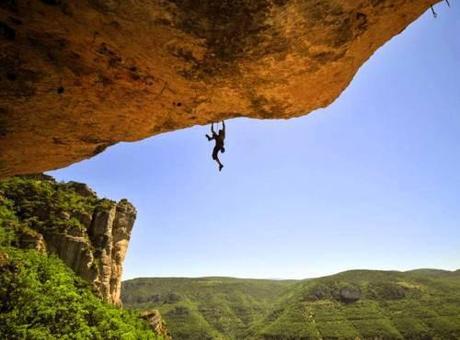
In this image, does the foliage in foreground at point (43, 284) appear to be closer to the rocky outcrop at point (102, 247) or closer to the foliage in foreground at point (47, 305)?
the foliage in foreground at point (47, 305)

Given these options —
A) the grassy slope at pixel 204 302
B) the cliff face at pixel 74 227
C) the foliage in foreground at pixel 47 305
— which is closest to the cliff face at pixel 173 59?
the foliage in foreground at pixel 47 305

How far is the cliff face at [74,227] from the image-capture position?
37.6 meters

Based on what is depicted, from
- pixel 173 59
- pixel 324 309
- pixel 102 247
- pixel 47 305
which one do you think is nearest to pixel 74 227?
pixel 102 247

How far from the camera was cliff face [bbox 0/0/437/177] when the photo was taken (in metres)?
5.45

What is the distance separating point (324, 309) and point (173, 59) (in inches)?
5217

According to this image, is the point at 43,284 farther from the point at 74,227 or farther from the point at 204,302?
the point at 204,302

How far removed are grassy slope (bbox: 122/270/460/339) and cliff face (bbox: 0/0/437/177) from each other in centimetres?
Answer: 10421

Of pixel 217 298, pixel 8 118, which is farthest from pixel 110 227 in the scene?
pixel 217 298

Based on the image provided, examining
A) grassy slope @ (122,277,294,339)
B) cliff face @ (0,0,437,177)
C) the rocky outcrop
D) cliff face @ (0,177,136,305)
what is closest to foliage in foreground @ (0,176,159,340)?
cliff face @ (0,177,136,305)

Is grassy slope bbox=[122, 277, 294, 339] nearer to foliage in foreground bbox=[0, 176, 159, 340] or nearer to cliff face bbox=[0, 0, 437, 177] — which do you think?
foliage in foreground bbox=[0, 176, 159, 340]

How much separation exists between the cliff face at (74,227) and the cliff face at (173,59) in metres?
31.1

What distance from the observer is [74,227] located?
3975cm

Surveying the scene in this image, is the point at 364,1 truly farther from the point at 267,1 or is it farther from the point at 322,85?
the point at 322,85

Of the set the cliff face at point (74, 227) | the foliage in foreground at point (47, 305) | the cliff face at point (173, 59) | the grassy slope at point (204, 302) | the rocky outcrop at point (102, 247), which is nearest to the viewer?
the cliff face at point (173, 59)
